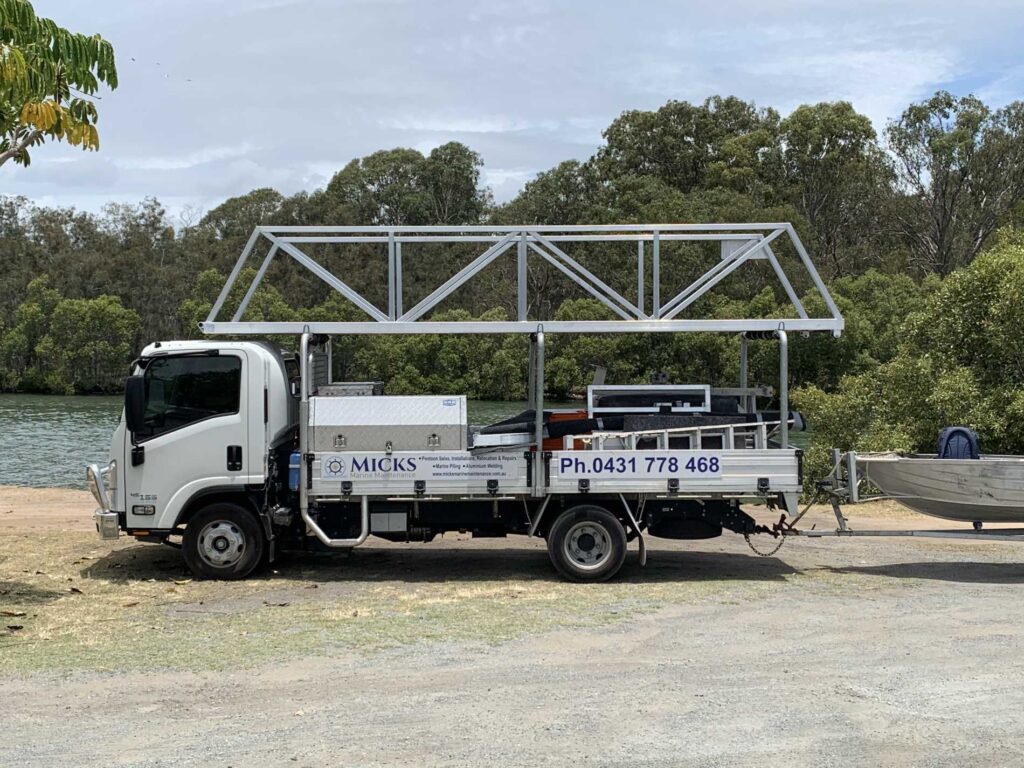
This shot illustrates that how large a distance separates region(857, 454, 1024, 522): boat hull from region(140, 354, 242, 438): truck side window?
240 inches

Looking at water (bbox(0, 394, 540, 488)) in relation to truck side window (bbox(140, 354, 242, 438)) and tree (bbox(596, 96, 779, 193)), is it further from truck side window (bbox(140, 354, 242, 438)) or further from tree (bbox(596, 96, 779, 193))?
tree (bbox(596, 96, 779, 193))

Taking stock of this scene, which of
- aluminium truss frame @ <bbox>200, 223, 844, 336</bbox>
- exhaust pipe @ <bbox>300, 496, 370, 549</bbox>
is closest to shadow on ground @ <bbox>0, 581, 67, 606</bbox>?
exhaust pipe @ <bbox>300, 496, 370, 549</bbox>

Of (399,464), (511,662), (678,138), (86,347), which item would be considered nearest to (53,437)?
(86,347)

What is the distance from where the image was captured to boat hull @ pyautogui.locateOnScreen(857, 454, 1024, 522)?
33.8ft

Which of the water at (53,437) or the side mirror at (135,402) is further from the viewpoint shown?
the water at (53,437)

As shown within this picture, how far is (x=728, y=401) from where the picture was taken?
37.0 ft

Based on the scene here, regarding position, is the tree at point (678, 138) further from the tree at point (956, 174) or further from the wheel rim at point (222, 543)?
the wheel rim at point (222, 543)

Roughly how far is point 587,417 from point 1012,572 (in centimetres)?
458

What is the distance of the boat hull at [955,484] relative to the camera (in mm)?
10297

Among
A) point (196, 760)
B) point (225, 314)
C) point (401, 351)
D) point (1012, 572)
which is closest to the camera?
point (196, 760)

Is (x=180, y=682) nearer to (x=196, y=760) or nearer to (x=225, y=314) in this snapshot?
(x=196, y=760)

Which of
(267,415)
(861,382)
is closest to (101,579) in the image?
(267,415)

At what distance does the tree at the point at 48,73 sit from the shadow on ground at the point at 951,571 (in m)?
8.09

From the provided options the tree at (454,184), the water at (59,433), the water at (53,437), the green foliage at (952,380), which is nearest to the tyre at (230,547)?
the water at (59,433)
